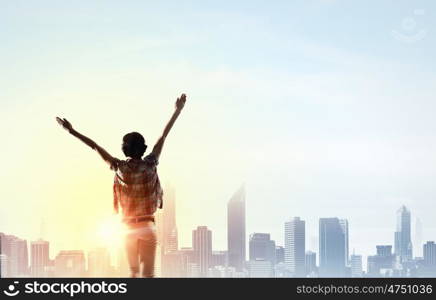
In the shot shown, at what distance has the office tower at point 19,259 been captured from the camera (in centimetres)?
5419

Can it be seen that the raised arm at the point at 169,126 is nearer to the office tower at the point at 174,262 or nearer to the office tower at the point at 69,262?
the office tower at the point at 69,262

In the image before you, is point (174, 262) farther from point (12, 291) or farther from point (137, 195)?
point (137, 195)

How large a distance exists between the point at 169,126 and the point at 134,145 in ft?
2.14

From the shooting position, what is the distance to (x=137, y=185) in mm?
A: 10180

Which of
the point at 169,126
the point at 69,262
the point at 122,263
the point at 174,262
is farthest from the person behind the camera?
the point at 174,262

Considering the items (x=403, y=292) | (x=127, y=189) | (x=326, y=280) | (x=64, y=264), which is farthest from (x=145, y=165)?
(x=64, y=264)

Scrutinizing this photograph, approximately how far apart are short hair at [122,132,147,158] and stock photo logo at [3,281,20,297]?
8.90 feet

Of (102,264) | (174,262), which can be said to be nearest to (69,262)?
(174,262)

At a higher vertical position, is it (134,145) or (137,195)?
(134,145)

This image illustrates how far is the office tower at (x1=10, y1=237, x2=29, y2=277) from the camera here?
5419 centimetres

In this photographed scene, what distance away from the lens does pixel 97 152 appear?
33.8ft

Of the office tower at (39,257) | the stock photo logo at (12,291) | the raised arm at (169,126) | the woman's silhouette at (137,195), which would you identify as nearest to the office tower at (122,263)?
the woman's silhouette at (137,195)

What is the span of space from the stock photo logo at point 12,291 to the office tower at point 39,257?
35.3m

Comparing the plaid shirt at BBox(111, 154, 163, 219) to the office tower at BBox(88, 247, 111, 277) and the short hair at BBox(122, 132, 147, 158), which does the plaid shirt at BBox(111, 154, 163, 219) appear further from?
the office tower at BBox(88, 247, 111, 277)
